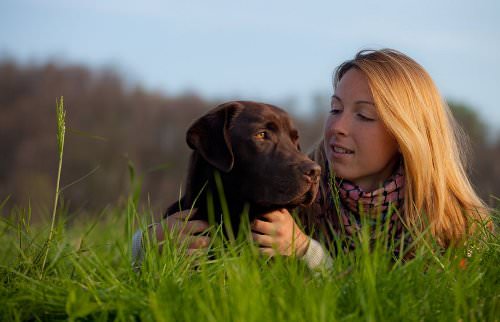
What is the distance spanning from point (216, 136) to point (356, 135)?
3.13 feet

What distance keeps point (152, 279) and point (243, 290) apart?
19.1 inches

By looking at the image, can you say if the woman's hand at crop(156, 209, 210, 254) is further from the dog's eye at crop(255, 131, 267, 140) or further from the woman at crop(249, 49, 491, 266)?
the woman at crop(249, 49, 491, 266)

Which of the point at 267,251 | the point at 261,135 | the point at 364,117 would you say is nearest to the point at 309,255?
the point at 267,251

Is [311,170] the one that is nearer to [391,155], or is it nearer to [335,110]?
[335,110]

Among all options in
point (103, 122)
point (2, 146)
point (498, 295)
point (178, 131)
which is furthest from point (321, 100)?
point (498, 295)

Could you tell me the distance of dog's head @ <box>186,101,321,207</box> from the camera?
3406mm

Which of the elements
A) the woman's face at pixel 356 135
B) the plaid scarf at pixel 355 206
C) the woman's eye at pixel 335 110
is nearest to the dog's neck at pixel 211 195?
the plaid scarf at pixel 355 206

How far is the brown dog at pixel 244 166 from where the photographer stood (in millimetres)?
3416

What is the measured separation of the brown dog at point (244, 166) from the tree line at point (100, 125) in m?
23.1

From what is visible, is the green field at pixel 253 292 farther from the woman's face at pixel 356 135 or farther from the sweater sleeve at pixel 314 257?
the woman's face at pixel 356 135

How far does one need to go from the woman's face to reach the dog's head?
40cm

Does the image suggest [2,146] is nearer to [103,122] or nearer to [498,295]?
[103,122]

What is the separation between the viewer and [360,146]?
394 centimetres

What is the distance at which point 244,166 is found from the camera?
3537mm
